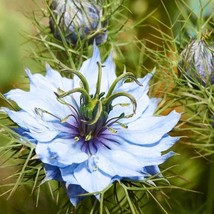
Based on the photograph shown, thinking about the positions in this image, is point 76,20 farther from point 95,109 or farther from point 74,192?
point 74,192

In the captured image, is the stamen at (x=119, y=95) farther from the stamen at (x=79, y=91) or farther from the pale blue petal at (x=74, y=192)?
the pale blue petal at (x=74, y=192)

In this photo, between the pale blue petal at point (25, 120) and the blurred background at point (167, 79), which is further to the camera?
the blurred background at point (167, 79)

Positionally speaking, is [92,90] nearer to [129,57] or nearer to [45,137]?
[45,137]

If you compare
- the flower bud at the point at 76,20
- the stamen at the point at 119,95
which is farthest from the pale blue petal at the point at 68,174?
the flower bud at the point at 76,20

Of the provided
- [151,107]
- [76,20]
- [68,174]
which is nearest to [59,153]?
[68,174]

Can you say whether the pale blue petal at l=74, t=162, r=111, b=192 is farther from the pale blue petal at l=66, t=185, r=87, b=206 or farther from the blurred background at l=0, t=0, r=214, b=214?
the blurred background at l=0, t=0, r=214, b=214

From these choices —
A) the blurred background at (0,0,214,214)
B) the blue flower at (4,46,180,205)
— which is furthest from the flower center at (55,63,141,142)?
the blurred background at (0,0,214,214)
